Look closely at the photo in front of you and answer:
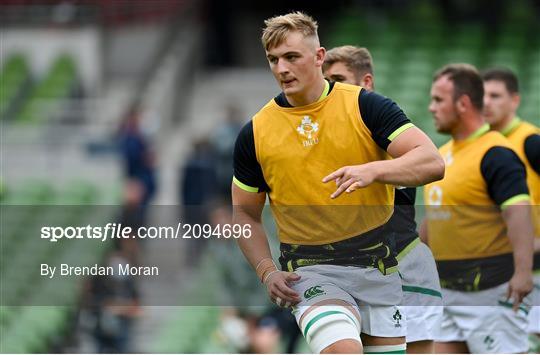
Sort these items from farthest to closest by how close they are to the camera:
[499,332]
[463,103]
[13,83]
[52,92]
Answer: [13,83] < [52,92] < [499,332] < [463,103]

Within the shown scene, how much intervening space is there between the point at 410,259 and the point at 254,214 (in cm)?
91

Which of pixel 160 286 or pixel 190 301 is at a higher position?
pixel 160 286

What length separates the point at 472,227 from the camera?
7027 millimetres

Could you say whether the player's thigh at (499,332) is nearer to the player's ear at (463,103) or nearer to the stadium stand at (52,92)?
the player's ear at (463,103)

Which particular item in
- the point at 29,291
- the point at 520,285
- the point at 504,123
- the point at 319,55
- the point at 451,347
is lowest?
the point at 29,291

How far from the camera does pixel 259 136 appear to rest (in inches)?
228

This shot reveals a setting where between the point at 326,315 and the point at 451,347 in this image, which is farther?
the point at 451,347

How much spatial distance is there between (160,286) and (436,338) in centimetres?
268

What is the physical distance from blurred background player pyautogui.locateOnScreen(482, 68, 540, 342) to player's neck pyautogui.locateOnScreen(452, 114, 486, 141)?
0.32 metres

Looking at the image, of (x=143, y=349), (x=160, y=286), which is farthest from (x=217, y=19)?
(x=160, y=286)

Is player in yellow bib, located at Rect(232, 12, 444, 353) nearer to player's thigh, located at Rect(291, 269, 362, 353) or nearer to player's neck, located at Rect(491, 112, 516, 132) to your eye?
player's thigh, located at Rect(291, 269, 362, 353)

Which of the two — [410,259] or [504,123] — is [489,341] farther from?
[504,123]

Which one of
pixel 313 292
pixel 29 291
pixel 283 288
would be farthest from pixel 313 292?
pixel 29 291

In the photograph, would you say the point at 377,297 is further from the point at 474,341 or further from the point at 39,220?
the point at 39,220
